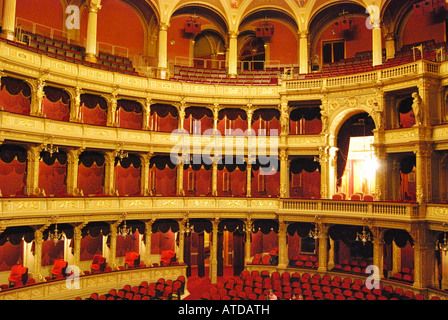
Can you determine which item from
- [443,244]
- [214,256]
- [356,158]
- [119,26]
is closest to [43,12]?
[119,26]

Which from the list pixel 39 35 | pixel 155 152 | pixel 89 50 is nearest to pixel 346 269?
pixel 155 152

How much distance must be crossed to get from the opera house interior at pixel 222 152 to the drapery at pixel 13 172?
0.06 m

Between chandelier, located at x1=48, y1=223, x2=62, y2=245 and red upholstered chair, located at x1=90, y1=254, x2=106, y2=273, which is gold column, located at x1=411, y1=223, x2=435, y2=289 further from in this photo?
chandelier, located at x1=48, y1=223, x2=62, y2=245

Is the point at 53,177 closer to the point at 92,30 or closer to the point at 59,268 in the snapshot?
the point at 59,268

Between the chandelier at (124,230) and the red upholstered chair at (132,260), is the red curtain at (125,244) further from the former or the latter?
the chandelier at (124,230)

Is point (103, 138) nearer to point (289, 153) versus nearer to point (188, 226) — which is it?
point (188, 226)

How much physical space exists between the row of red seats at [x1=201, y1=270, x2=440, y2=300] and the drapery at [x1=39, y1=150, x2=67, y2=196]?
9.27 meters

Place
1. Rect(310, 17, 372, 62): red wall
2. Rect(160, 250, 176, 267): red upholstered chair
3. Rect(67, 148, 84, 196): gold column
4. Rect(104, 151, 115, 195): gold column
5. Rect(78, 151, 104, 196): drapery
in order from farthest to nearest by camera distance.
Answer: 1. Rect(310, 17, 372, 62): red wall
2. Rect(160, 250, 176, 267): red upholstered chair
3. Rect(104, 151, 115, 195): gold column
4. Rect(78, 151, 104, 196): drapery
5. Rect(67, 148, 84, 196): gold column

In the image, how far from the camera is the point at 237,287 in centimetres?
1675

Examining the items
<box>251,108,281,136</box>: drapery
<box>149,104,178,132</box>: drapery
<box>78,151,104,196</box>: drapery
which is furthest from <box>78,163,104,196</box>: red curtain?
<box>251,108,281,136</box>: drapery

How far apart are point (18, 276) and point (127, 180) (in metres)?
7.80

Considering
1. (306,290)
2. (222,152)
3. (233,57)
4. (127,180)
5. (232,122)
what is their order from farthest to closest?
(233,57) < (232,122) < (127,180) < (222,152) < (306,290)

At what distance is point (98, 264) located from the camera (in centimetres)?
→ 1930

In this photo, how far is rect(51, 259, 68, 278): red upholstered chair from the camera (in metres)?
17.8
